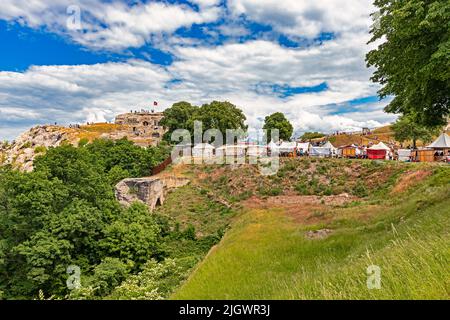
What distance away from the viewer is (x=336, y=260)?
41.7ft

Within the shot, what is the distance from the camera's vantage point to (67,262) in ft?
90.0

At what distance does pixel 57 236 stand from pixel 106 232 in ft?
13.9

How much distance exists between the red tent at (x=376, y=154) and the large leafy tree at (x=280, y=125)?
34.9 m

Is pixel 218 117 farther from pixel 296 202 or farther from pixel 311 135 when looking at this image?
pixel 311 135

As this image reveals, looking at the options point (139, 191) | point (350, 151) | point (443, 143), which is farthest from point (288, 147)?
point (139, 191)

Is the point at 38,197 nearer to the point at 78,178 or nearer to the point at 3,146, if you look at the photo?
the point at 78,178

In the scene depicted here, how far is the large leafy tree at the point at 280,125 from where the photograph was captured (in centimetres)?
8735

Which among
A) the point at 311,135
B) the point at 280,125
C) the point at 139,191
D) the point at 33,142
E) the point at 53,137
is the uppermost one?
the point at 280,125

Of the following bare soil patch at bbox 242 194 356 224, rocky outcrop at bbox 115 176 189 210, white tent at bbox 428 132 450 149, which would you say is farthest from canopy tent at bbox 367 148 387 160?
rocky outcrop at bbox 115 176 189 210

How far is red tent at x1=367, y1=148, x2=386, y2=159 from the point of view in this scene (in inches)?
2063

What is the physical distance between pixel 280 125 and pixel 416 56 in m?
74.9

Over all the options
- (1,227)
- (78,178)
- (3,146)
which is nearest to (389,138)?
(78,178)

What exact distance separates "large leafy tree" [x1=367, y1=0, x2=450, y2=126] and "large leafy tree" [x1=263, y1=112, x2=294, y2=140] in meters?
69.2
